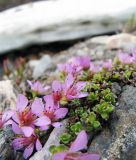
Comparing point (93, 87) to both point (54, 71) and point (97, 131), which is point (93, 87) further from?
point (54, 71)

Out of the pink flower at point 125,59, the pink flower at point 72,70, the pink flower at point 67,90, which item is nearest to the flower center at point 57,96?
the pink flower at point 67,90

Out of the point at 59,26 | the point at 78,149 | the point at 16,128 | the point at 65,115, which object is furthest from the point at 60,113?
the point at 59,26

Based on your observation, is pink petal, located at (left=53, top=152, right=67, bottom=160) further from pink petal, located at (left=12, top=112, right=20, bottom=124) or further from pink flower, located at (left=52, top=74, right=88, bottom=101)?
pink flower, located at (left=52, top=74, right=88, bottom=101)

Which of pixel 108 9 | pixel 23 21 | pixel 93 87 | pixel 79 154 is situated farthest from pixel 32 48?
pixel 79 154

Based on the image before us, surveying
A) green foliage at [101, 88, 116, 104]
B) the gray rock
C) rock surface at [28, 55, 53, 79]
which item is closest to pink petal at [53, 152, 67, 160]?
the gray rock

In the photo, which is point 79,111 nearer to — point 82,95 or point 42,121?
point 82,95

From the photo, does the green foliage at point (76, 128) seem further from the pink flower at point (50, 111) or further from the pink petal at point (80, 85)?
the pink petal at point (80, 85)
